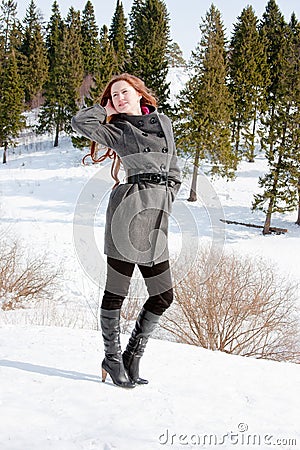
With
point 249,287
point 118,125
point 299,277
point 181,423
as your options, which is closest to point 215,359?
point 181,423

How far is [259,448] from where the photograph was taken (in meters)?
2.25

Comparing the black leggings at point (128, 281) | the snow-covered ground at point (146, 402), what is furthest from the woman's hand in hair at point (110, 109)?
the snow-covered ground at point (146, 402)

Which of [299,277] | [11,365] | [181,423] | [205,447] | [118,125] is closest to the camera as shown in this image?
[205,447]

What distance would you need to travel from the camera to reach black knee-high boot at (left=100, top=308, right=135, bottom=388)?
9.04 feet

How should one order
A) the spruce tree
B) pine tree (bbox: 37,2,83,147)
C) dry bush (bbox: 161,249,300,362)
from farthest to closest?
pine tree (bbox: 37,2,83,147), the spruce tree, dry bush (bbox: 161,249,300,362)

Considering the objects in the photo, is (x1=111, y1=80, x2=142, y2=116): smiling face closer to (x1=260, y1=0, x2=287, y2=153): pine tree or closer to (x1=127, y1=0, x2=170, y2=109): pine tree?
(x1=127, y1=0, x2=170, y2=109): pine tree

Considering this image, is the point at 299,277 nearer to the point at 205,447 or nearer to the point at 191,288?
the point at 191,288

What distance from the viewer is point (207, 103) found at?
19391 millimetres

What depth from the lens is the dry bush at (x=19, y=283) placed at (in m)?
10.4

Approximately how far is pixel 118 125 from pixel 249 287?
7.82 m

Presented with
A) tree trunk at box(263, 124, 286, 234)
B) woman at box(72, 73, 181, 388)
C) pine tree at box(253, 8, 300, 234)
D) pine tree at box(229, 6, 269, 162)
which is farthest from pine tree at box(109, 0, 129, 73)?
woman at box(72, 73, 181, 388)

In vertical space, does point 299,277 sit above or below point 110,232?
below

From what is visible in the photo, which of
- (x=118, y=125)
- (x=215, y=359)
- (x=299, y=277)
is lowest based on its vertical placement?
(x=299, y=277)

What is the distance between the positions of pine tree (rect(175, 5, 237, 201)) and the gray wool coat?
17048mm
